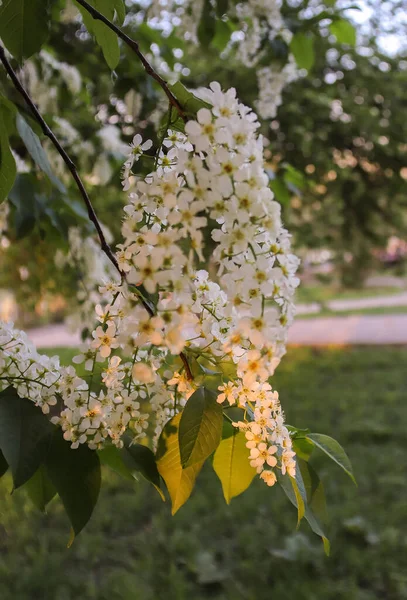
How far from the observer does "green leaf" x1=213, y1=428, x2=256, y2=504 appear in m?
0.74

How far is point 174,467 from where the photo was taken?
68 cm

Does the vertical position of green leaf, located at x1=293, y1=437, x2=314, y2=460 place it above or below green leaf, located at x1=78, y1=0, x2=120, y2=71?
below

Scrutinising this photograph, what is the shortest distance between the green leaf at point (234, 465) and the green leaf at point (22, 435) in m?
0.22

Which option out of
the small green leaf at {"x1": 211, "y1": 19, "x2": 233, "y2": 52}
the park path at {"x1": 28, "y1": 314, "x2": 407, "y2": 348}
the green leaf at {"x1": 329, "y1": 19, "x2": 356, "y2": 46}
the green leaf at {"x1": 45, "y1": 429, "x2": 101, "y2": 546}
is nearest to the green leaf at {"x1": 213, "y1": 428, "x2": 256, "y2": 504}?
the green leaf at {"x1": 45, "y1": 429, "x2": 101, "y2": 546}

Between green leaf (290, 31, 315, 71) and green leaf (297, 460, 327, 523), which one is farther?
green leaf (290, 31, 315, 71)

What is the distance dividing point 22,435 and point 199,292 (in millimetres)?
261

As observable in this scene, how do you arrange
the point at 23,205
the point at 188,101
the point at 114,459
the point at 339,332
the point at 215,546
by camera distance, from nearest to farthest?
the point at 188,101 < the point at 114,459 < the point at 23,205 < the point at 215,546 < the point at 339,332

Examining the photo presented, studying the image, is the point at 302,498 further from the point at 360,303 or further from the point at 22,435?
the point at 360,303

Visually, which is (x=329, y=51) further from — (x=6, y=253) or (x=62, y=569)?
(x=62, y=569)

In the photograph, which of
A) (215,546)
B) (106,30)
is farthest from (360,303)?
(106,30)

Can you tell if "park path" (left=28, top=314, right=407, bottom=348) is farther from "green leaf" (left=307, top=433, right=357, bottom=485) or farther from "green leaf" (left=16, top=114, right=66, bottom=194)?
"green leaf" (left=307, top=433, right=357, bottom=485)

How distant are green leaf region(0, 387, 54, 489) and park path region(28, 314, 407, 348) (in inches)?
281

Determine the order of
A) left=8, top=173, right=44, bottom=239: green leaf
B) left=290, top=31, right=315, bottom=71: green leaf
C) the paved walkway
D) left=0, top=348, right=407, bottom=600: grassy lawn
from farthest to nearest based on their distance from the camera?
the paved walkway → left=0, top=348, right=407, bottom=600: grassy lawn → left=290, top=31, right=315, bottom=71: green leaf → left=8, top=173, right=44, bottom=239: green leaf

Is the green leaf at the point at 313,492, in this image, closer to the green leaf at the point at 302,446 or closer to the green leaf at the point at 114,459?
the green leaf at the point at 302,446
